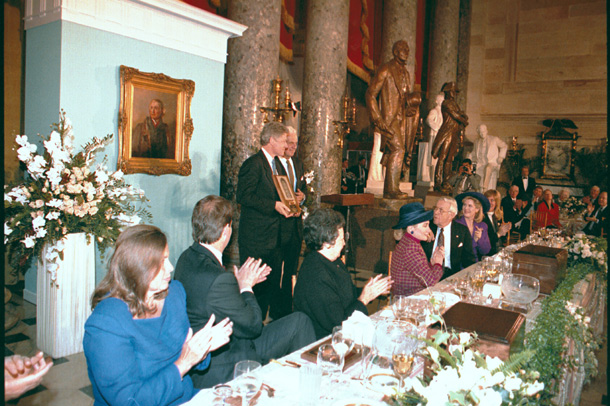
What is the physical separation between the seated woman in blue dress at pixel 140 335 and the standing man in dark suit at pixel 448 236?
293 cm

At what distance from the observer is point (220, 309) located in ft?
7.67

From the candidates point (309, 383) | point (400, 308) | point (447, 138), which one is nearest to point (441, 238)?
point (400, 308)

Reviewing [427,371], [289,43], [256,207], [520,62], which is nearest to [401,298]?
[427,371]

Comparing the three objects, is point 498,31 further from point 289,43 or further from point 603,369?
point 603,369

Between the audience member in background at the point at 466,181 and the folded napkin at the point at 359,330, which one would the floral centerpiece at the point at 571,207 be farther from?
the folded napkin at the point at 359,330

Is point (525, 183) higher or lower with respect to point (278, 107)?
lower

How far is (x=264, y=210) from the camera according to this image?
15.0 ft

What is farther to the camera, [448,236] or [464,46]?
[464,46]

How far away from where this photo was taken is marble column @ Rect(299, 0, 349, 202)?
7824 mm

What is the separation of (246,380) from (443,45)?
1409 centimetres

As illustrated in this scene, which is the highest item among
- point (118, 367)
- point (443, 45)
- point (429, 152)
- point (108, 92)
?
point (443, 45)

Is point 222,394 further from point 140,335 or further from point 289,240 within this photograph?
point 289,240

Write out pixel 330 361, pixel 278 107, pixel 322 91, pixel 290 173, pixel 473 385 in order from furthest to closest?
pixel 322 91 → pixel 278 107 → pixel 290 173 → pixel 330 361 → pixel 473 385

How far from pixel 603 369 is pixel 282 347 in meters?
3.16
